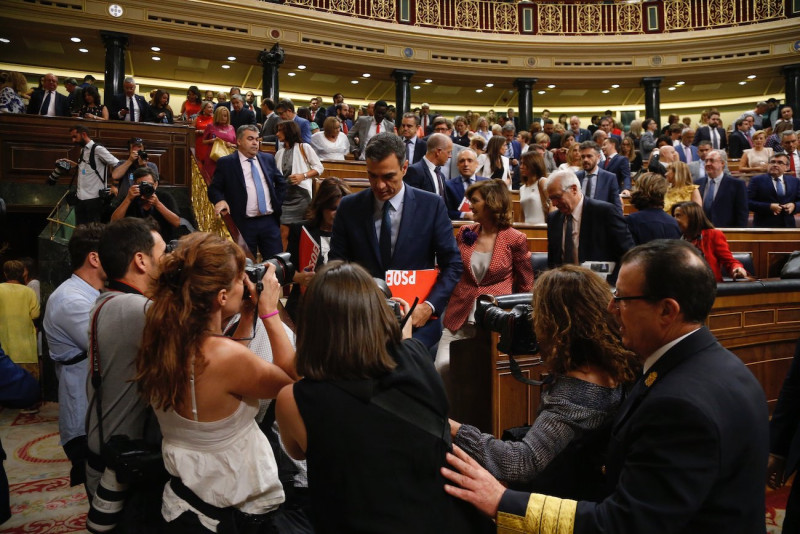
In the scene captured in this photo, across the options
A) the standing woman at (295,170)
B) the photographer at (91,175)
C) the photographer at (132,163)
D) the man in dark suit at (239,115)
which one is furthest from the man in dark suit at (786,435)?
the man in dark suit at (239,115)

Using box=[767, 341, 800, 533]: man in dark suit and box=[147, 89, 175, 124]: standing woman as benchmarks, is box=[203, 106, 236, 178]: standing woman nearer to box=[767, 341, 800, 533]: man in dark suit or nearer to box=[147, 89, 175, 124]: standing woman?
box=[147, 89, 175, 124]: standing woman

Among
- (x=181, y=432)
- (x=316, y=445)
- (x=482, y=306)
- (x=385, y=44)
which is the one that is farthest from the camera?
(x=385, y=44)

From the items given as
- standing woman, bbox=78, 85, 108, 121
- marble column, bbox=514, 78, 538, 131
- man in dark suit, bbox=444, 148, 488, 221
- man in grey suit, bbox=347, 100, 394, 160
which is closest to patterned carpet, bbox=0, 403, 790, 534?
man in dark suit, bbox=444, 148, 488, 221

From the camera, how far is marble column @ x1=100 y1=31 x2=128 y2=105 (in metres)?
10.8

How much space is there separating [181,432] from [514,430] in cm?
81

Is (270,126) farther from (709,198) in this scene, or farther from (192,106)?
(709,198)

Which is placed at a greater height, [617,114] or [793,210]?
[617,114]

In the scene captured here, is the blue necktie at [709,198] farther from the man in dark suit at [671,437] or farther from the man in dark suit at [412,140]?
the man in dark suit at [671,437]

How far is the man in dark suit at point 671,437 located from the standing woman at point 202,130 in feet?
21.7

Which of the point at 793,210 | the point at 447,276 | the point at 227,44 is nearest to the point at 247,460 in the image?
the point at 447,276

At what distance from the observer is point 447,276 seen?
2346 millimetres

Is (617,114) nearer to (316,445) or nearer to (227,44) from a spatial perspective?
(227,44)

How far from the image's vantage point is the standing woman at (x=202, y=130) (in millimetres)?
7246

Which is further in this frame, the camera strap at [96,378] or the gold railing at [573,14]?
the gold railing at [573,14]
